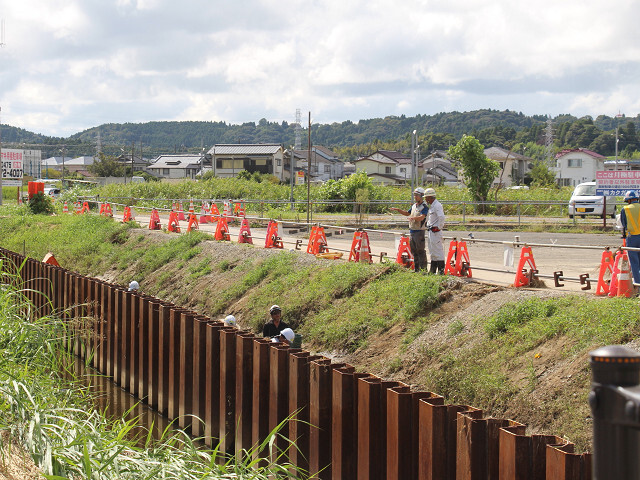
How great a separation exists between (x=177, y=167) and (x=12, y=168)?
238ft

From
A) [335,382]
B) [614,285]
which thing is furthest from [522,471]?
[614,285]

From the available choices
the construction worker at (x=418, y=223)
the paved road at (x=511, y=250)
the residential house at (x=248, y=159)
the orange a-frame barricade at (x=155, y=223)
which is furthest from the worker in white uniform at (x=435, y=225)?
the residential house at (x=248, y=159)

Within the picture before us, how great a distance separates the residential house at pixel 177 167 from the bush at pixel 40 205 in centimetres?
8322

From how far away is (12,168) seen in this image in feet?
172

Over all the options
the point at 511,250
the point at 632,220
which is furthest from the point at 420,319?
the point at 632,220

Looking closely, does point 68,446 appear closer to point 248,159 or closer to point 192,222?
point 192,222

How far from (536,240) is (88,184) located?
55.3 m

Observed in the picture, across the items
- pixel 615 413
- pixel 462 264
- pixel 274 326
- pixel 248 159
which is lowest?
pixel 274 326

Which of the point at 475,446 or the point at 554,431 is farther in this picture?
the point at 554,431

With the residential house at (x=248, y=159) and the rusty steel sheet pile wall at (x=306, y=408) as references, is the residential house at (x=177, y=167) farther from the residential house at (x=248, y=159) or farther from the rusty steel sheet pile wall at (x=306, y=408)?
the rusty steel sheet pile wall at (x=306, y=408)

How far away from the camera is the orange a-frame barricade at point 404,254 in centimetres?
1590

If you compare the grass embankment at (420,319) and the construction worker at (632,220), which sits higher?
the construction worker at (632,220)

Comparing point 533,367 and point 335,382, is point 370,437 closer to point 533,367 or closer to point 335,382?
point 335,382

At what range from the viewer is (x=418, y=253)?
49.1 feet
